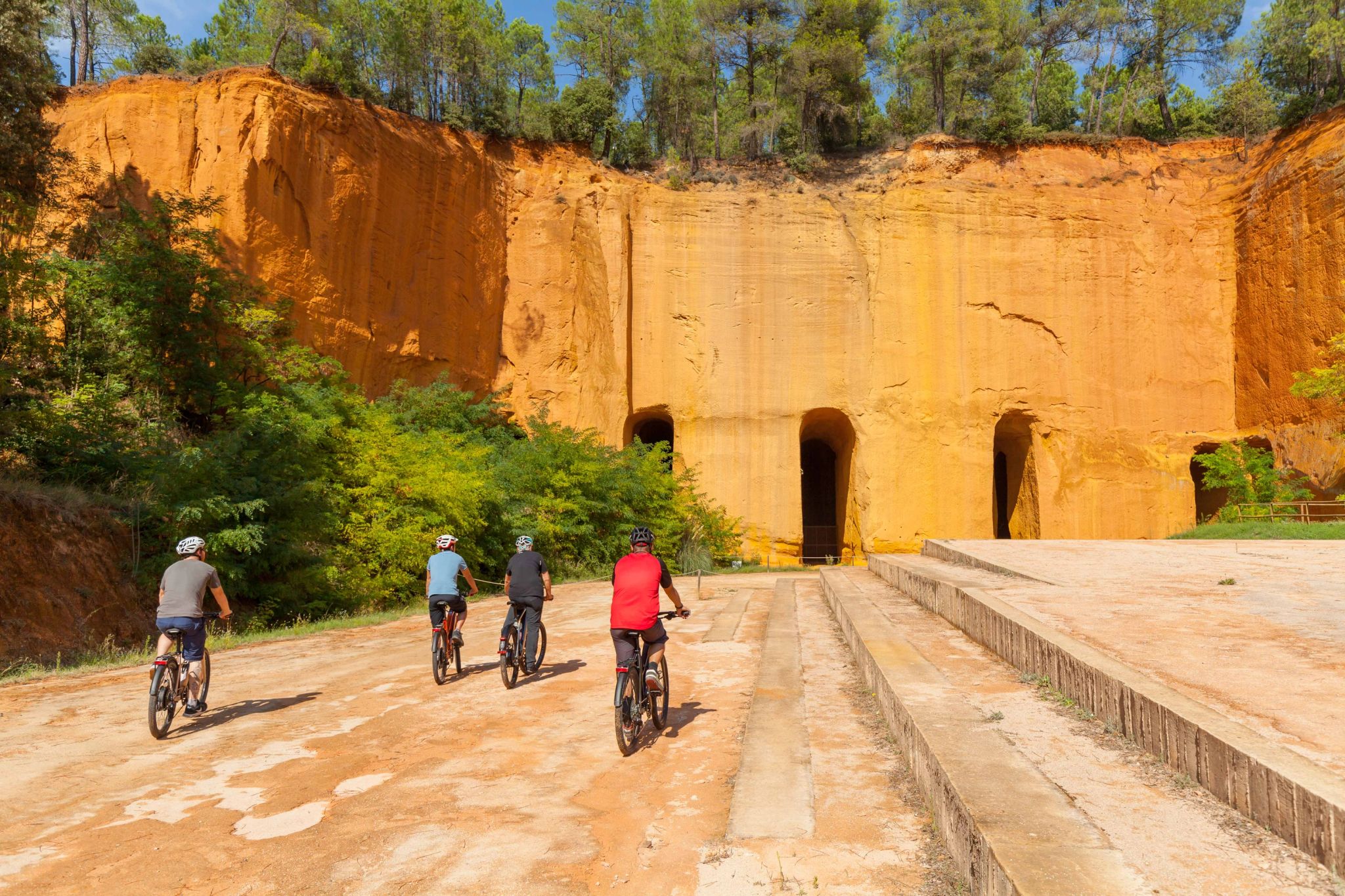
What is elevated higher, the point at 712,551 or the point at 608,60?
the point at 608,60

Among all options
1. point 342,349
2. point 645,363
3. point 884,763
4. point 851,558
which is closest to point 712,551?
point 851,558

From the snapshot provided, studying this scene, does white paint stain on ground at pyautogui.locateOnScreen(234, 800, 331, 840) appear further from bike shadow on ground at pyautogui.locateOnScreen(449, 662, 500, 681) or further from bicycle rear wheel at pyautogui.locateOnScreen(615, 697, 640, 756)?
bike shadow on ground at pyautogui.locateOnScreen(449, 662, 500, 681)

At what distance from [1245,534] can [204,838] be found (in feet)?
70.3

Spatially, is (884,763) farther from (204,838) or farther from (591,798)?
(204,838)

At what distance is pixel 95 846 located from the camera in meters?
3.74

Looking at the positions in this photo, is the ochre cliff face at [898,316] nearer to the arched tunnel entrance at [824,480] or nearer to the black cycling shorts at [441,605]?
the arched tunnel entrance at [824,480]

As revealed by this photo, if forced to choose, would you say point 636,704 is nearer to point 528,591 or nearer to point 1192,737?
point 528,591

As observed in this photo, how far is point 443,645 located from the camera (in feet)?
24.1

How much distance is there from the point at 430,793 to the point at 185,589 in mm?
3002

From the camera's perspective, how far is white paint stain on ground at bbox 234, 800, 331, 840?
12.7 feet

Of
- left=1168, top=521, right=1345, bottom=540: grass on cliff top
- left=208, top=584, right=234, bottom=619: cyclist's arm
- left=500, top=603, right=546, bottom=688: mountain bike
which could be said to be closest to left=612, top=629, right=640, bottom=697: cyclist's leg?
left=500, top=603, right=546, bottom=688: mountain bike

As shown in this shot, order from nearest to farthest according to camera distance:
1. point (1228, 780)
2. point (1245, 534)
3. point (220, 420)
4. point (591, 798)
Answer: point (1228, 780) < point (591, 798) < point (220, 420) < point (1245, 534)

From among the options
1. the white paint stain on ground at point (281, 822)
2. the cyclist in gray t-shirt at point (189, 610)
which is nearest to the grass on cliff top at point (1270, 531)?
the white paint stain on ground at point (281, 822)

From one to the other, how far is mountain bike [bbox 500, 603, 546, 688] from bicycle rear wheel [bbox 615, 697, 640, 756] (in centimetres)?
208
